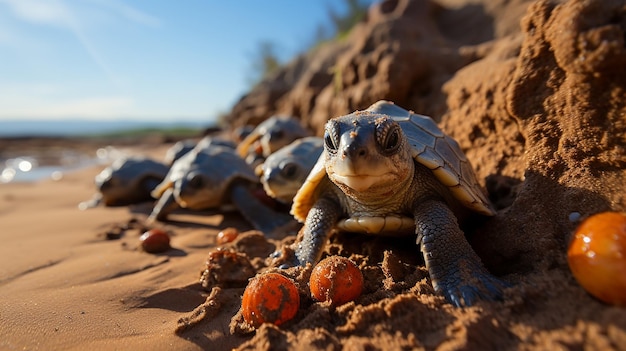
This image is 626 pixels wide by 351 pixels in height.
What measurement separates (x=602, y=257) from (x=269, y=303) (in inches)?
55.0

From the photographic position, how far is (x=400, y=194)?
2465 mm

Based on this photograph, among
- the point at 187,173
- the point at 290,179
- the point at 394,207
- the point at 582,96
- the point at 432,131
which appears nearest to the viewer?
the point at 582,96

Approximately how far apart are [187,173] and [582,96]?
401cm

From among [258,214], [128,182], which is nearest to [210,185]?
[258,214]

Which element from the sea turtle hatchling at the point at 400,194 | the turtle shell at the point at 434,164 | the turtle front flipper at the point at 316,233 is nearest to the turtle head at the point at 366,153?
the sea turtle hatchling at the point at 400,194

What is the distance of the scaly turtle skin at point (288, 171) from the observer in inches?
156

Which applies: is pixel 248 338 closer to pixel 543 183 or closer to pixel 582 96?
pixel 543 183

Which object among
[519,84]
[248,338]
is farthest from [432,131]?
[248,338]

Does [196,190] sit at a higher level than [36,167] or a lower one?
lower

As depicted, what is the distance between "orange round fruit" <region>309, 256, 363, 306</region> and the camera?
1.86m

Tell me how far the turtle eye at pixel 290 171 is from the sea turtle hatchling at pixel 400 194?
988mm

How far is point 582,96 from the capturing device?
2.22 m

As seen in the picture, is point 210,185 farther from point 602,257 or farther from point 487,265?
point 602,257

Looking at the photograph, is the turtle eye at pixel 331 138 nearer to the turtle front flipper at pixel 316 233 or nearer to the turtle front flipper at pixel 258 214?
the turtle front flipper at pixel 316 233
